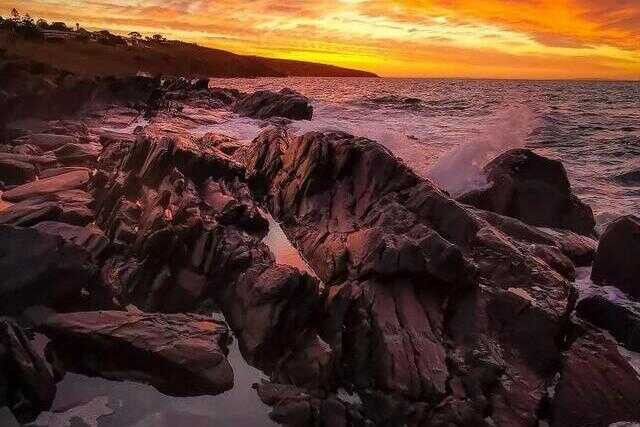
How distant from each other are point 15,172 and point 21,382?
12112mm

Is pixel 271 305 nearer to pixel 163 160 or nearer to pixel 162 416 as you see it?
pixel 162 416

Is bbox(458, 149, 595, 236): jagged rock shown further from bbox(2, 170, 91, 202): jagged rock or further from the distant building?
→ the distant building

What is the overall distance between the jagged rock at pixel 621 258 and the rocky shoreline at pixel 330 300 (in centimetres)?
3

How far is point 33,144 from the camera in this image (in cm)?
2130

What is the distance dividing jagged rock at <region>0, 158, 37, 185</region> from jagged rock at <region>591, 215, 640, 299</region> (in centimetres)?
1726

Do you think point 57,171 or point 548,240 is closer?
point 548,240

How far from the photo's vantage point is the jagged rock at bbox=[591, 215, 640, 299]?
10.1 m

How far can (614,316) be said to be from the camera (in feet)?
28.9

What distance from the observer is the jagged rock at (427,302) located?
6.98 metres

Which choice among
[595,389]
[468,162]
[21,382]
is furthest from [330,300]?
[468,162]

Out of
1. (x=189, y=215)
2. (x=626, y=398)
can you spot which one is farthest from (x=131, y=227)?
(x=626, y=398)

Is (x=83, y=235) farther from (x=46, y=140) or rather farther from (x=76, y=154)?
(x=46, y=140)

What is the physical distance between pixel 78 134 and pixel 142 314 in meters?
19.9

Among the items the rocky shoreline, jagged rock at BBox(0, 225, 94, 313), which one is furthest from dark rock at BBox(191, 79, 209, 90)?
jagged rock at BBox(0, 225, 94, 313)
